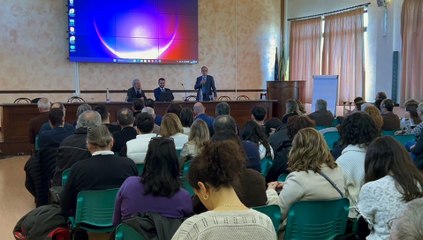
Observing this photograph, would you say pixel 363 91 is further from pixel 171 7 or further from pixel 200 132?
pixel 200 132

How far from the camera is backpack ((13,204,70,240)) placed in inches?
111

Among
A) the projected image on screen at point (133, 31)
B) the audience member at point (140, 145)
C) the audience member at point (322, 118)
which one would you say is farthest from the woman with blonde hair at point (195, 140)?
the projected image on screen at point (133, 31)

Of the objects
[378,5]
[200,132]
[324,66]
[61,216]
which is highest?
[378,5]

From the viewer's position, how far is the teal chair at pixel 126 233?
6.55 feet

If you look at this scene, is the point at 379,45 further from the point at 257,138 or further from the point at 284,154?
the point at 284,154

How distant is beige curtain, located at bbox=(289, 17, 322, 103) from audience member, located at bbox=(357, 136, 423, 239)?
1069 cm

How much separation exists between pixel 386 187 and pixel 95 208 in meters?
1.87

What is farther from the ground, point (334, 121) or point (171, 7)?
point (171, 7)

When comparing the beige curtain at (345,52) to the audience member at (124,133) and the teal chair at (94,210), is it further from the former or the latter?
the teal chair at (94,210)

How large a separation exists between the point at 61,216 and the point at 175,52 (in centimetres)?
911

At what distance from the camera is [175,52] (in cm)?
1180

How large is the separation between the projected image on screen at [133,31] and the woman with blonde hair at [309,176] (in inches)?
349

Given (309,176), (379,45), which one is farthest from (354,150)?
(379,45)

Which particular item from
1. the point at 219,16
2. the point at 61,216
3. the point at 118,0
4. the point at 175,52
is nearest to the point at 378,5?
the point at 219,16
